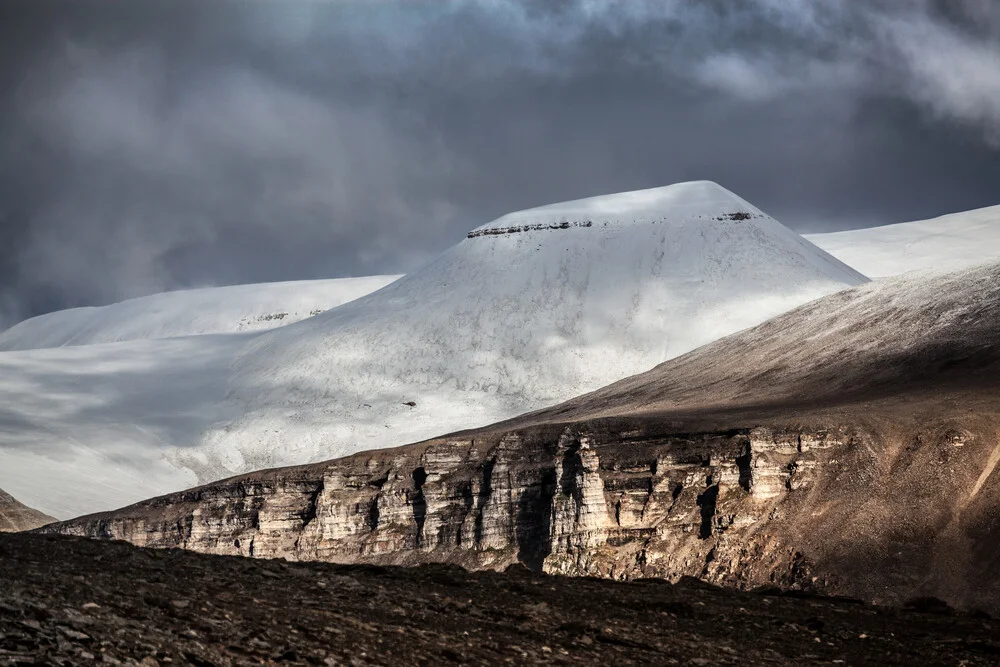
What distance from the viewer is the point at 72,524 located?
115 meters

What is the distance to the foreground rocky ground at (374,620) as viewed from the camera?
2769 cm

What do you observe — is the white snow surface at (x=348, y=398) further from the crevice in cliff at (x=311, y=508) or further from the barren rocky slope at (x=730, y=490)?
the crevice in cliff at (x=311, y=508)

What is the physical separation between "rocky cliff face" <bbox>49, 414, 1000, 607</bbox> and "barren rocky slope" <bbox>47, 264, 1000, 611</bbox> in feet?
0.49

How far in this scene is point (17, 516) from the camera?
431ft

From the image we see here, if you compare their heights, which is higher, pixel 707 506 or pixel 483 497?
pixel 483 497

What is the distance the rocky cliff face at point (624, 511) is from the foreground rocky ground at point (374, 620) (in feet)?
75.0

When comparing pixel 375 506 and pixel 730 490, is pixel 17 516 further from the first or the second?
pixel 730 490

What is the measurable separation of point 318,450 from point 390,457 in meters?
60.4

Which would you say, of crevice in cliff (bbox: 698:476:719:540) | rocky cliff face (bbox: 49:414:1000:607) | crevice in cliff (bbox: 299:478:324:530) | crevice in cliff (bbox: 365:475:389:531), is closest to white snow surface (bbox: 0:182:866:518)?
rocky cliff face (bbox: 49:414:1000:607)

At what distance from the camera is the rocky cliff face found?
2842 inches

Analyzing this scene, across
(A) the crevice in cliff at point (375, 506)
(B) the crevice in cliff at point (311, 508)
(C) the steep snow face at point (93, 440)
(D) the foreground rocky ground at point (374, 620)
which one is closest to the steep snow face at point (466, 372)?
(C) the steep snow face at point (93, 440)

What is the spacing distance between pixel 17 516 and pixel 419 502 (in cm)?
5398

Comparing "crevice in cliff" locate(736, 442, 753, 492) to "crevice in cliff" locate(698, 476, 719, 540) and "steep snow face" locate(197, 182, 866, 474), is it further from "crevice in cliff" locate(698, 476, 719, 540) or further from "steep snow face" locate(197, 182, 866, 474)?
"steep snow face" locate(197, 182, 866, 474)

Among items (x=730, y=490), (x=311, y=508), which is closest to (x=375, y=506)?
(x=311, y=508)
